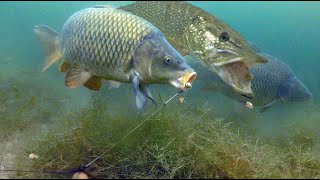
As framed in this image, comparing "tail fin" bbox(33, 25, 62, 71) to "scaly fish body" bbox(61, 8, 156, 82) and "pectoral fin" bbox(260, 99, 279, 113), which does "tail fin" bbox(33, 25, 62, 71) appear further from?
"pectoral fin" bbox(260, 99, 279, 113)

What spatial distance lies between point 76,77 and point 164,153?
5.44ft

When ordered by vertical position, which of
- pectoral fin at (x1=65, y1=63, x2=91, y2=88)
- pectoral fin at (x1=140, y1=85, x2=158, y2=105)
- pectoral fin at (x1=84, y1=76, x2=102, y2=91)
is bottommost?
pectoral fin at (x1=84, y1=76, x2=102, y2=91)

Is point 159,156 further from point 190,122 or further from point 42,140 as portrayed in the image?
point 42,140

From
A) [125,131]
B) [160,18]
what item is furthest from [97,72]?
[160,18]

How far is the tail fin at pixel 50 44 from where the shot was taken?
18.9 feet

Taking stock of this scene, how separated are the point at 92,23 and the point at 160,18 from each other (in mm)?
1217

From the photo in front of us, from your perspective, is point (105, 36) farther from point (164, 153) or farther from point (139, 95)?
point (164, 153)

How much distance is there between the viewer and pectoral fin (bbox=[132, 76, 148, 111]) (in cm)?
419

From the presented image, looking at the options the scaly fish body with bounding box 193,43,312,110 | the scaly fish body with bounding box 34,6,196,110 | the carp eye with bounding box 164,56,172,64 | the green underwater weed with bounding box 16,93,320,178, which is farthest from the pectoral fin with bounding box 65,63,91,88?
the scaly fish body with bounding box 193,43,312,110

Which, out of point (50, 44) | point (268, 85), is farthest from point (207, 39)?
point (268, 85)

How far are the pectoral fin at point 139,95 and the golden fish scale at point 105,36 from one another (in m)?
0.28

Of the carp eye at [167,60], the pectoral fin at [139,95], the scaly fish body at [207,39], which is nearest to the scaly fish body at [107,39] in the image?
the pectoral fin at [139,95]

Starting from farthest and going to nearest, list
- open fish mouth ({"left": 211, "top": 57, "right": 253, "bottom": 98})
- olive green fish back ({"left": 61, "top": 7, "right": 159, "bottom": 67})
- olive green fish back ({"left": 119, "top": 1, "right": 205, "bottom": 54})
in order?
1. olive green fish back ({"left": 119, "top": 1, "right": 205, "bottom": 54})
2. open fish mouth ({"left": 211, "top": 57, "right": 253, "bottom": 98})
3. olive green fish back ({"left": 61, "top": 7, "right": 159, "bottom": 67})

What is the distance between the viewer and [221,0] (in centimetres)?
10194
